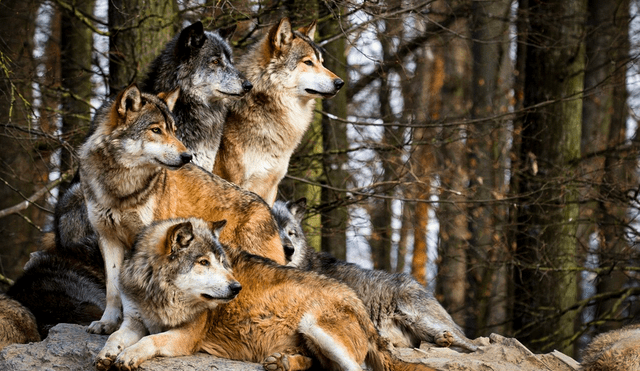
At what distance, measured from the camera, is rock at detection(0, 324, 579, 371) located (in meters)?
5.17

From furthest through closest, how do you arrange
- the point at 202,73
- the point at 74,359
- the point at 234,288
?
the point at 202,73, the point at 74,359, the point at 234,288

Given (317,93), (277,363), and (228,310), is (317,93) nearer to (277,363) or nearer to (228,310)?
(228,310)

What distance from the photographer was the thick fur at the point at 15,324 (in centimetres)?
627

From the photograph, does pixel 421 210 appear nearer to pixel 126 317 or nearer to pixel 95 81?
pixel 95 81

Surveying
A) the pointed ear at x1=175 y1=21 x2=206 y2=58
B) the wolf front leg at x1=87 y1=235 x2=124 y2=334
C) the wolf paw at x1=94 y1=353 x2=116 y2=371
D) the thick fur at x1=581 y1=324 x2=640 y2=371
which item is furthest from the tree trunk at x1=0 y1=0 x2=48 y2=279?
the thick fur at x1=581 y1=324 x2=640 y2=371

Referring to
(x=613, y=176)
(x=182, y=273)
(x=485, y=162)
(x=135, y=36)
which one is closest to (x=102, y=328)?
(x=182, y=273)

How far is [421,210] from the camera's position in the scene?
21.4 meters

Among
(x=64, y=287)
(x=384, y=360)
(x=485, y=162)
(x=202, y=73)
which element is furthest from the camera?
(x=485, y=162)

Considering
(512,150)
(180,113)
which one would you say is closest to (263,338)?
(180,113)

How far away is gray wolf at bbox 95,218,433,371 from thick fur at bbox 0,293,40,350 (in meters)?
1.64

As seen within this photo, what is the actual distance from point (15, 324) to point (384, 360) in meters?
3.34

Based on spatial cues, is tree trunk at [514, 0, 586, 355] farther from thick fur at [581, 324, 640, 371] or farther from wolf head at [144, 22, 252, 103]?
wolf head at [144, 22, 252, 103]

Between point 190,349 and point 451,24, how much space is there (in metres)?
10.3

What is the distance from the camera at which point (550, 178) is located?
11352mm
